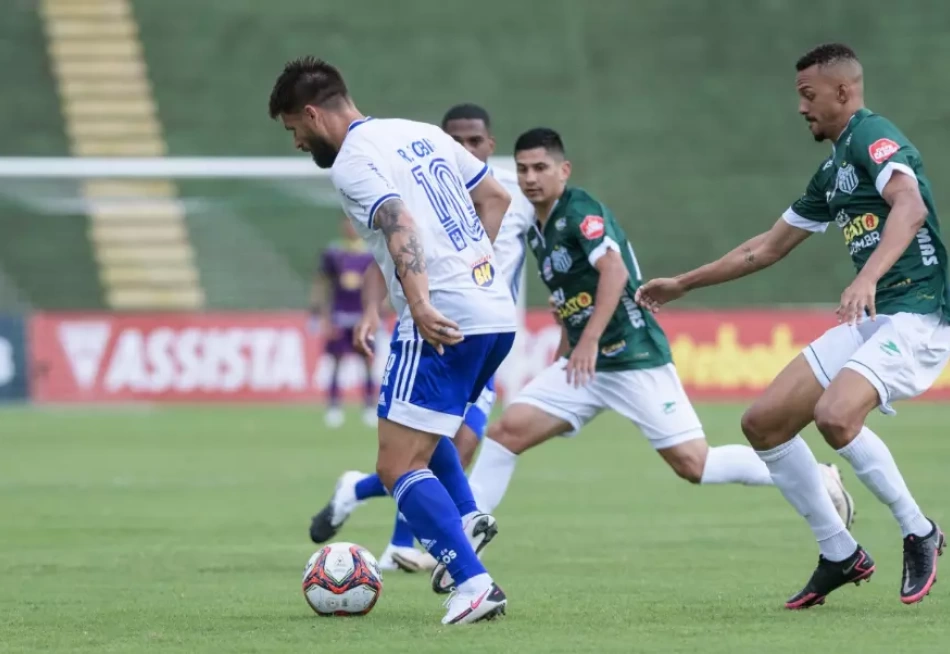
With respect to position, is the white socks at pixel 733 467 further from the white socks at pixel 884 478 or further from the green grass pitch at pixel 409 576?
the white socks at pixel 884 478

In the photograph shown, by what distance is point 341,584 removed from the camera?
256 inches

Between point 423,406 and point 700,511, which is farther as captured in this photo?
point 700,511

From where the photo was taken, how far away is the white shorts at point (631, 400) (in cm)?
836

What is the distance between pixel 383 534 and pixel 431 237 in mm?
3841

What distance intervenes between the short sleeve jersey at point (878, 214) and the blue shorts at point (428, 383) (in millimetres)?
1514

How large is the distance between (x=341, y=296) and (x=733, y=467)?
1299 centimetres

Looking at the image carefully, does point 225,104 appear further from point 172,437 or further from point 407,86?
point 172,437

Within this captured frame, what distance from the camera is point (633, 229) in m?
28.2

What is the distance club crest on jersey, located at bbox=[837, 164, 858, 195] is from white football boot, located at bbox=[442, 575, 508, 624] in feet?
6.84

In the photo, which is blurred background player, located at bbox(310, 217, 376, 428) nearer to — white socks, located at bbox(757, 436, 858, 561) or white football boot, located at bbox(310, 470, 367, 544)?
white football boot, located at bbox(310, 470, 367, 544)

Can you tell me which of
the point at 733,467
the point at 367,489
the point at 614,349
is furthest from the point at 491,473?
the point at 733,467

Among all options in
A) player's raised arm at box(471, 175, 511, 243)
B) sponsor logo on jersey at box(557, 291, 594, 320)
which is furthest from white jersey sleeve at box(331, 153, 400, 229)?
sponsor logo on jersey at box(557, 291, 594, 320)

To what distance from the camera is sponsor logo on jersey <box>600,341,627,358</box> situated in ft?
27.8

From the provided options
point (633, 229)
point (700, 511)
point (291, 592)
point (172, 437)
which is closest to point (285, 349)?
point (172, 437)
